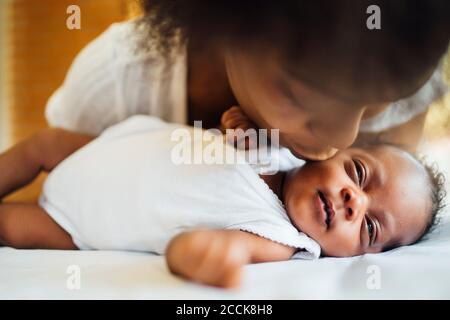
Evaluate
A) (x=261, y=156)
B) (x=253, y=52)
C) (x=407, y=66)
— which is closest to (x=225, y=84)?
(x=261, y=156)

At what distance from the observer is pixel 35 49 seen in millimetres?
968

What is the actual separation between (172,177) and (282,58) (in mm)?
220

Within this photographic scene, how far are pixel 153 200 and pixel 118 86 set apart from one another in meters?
0.28

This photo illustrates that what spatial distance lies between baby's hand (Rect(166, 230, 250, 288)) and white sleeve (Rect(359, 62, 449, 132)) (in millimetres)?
201

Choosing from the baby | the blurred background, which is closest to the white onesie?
the baby

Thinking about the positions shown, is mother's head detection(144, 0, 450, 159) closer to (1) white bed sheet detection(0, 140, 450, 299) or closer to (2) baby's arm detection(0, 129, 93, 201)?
(1) white bed sheet detection(0, 140, 450, 299)

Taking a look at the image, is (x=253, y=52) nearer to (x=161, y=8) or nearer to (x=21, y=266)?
(x=161, y=8)

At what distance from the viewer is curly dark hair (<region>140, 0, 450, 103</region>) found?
0.37 m

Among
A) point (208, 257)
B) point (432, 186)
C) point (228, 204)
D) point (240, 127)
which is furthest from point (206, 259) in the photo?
point (432, 186)

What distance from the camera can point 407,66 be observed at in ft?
1.25

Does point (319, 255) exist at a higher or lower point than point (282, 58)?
lower

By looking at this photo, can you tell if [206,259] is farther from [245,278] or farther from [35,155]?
[35,155]

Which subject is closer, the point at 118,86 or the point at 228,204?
the point at 228,204

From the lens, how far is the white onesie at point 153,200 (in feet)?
1.83
